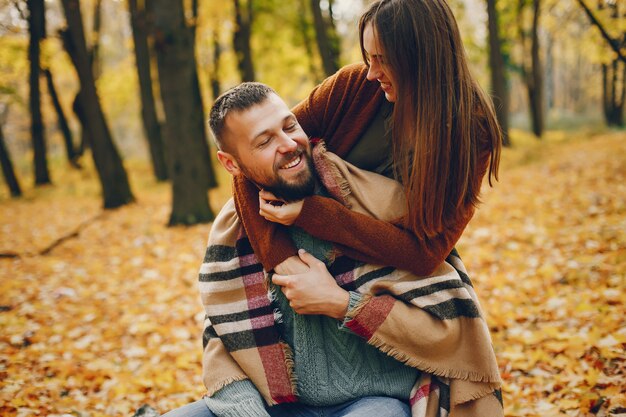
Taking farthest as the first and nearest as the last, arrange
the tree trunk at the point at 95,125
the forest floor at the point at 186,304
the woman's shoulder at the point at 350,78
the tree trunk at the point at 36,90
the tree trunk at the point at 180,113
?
the tree trunk at the point at 36,90 < the tree trunk at the point at 95,125 < the tree trunk at the point at 180,113 < the forest floor at the point at 186,304 < the woman's shoulder at the point at 350,78

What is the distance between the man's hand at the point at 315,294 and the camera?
1.83m

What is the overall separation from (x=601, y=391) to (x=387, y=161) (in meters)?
2.00

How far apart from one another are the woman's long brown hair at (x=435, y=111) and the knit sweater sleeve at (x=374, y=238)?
0.16ft

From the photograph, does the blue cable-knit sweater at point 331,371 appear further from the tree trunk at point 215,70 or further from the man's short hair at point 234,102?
the tree trunk at point 215,70

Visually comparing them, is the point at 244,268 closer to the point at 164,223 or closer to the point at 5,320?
the point at 5,320

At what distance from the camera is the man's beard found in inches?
77.4

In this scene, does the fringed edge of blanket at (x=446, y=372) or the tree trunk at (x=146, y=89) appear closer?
the fringed edge of blanket at (x=446, y=372)

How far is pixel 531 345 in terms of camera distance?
3.60 m

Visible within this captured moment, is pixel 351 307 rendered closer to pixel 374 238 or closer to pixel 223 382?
pixel 374 238

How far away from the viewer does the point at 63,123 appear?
617 inches


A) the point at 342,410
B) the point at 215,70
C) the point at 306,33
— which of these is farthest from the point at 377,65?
the point at 306,33

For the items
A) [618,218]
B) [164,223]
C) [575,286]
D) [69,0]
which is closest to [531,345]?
[575,286]

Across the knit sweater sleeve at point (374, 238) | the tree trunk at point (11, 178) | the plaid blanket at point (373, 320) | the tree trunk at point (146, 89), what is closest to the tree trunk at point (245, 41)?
the tree trunk at point (146, 89)

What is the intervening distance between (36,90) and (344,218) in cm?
1504
